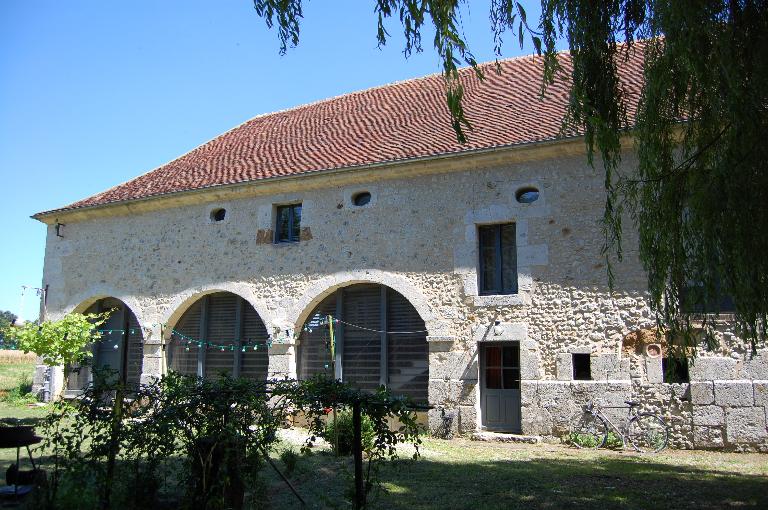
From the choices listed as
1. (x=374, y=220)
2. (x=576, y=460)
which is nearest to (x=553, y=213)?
(x=374, y=220)

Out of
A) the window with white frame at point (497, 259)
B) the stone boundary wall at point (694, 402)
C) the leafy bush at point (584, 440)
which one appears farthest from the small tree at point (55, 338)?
the leafy bush at point (584, 440)

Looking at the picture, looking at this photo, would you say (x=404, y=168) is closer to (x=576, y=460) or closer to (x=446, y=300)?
(x=446, y=300)

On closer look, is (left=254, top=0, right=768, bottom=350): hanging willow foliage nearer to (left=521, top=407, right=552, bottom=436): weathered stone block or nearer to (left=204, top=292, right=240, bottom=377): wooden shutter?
(left=521, top=407, right=552, bottom=436): weathered stone block

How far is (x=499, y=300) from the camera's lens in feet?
31.7

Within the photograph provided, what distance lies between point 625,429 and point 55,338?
875cm

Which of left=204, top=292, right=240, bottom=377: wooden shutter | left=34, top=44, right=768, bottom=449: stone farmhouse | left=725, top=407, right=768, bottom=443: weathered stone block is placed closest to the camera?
left=725, top=407, right=768, bottom=443: weathered stone block

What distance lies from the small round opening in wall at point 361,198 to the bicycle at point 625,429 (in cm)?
473

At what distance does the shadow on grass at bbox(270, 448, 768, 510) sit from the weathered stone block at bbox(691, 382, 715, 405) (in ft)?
4.95

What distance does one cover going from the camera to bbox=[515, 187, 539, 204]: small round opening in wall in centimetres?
978

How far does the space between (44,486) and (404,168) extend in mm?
7315

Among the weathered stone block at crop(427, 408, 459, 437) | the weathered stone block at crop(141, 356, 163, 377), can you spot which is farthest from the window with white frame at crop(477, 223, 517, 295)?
the weathered stone block at crop(141, 356, 163, 377)

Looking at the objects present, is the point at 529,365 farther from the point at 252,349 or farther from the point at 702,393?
the point at 252,349

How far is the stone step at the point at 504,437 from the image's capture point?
356 inches

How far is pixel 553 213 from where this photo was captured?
9.54 m
